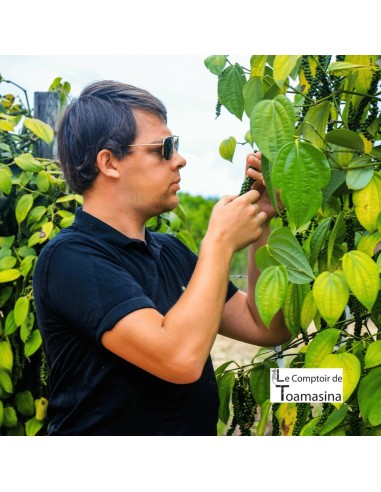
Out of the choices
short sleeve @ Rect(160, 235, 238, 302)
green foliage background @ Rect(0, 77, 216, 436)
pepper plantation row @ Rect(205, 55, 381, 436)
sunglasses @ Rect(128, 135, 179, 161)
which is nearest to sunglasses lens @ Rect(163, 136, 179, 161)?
sunglasses @ Rect(128, 135, 179, 161)

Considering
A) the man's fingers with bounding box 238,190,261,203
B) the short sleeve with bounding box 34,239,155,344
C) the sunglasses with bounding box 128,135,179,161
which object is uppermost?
the sunglasses with bounding box 128,135,179,161

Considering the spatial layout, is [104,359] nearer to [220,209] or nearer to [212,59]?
[220,209]

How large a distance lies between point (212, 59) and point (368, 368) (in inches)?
22.8

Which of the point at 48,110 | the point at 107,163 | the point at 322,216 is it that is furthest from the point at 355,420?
the point at 48,110

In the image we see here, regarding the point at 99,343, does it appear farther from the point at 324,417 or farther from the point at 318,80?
the point at 318,80

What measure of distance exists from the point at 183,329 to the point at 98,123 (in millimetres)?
427

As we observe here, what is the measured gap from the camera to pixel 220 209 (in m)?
1.12

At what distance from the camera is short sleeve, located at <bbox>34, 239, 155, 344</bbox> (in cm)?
104

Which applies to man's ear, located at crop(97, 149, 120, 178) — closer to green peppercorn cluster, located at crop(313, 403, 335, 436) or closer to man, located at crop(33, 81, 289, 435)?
man, located at crop(33, 81, 289, 435)

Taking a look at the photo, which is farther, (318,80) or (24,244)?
(24,244)

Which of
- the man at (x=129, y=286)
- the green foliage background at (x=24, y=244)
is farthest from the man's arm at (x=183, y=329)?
the green foliage background at (x=24, y=244)

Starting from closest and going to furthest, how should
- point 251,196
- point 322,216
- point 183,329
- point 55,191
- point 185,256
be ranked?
point 183,329 → point 251,196 → point 322,216 → point 185,256 → point 55,191

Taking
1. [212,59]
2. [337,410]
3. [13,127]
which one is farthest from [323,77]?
[13,127]

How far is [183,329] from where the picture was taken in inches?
39.7
